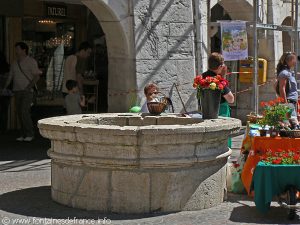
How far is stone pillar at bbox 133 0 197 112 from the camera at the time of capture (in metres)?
11.8

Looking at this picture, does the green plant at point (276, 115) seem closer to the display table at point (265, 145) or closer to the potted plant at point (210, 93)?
the display table at point (265, 145)

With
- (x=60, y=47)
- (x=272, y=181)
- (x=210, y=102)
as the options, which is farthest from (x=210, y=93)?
(x=60, y=47)

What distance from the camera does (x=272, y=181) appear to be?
680 cm

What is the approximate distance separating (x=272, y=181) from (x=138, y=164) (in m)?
1.32

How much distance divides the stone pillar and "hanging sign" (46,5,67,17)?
367 centimetres

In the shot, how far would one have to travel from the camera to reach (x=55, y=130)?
7.03 m

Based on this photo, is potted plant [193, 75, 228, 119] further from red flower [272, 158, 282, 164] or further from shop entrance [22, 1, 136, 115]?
shop entrance [22, 1, 136, 115]

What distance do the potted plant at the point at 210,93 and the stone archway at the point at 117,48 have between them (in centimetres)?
387

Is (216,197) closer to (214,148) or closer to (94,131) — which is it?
(214,148)

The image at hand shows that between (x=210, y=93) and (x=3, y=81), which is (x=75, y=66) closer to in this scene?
(x=3, y=81)

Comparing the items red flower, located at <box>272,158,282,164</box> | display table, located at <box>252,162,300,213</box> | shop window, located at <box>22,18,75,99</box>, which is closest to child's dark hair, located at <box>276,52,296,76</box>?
red flower, located at <box>272,158,282,164</box>

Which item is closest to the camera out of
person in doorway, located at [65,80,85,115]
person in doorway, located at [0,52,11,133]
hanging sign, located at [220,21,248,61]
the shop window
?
person in doorway, located at [65,80,85,115]

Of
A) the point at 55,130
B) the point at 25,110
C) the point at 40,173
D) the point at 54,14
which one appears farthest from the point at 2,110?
the point at 55,130

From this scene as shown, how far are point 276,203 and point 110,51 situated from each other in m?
5.38
